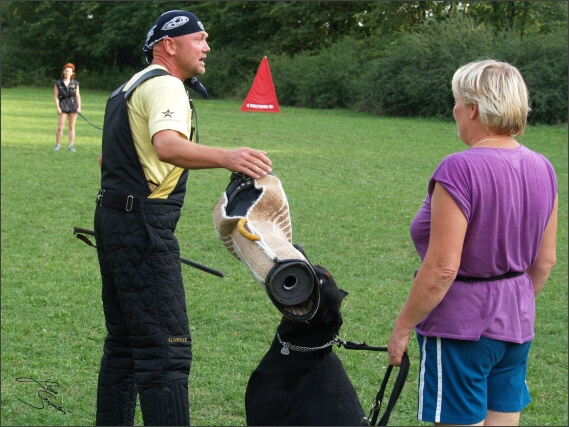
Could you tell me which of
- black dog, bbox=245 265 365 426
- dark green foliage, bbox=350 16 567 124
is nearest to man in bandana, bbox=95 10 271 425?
black dog, bbox=245 265 365 426

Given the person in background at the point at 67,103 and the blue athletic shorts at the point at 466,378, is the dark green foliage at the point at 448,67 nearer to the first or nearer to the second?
the person in background at the point at 67,103

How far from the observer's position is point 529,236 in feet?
8.90

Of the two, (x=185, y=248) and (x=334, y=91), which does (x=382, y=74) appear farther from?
(x=185, y=248)

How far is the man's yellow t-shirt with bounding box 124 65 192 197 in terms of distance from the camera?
315cm

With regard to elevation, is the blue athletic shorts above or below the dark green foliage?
above

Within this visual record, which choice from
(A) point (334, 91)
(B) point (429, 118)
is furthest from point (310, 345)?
(A) point (334, 91)

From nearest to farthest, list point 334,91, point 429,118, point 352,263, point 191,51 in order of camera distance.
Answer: point 191,51 → point 352,263 → point 429,118 → point 334,91

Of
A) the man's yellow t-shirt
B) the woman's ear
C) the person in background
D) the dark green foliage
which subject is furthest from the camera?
the dark green foliage

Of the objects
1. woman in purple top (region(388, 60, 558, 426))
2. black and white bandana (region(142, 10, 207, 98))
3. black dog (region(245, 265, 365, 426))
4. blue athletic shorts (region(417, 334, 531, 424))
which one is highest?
black and white bandana (region(142, 10, 207, 98))

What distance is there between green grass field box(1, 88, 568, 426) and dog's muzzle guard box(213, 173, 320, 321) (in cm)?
161

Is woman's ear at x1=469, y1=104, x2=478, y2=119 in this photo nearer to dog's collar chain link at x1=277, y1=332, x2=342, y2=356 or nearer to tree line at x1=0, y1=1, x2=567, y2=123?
dog's collar chain link at x1=277, y1=332, x2=342, y2=356

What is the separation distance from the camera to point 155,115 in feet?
10.3

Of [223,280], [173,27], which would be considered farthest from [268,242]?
[223,280]

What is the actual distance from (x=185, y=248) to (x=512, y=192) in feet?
19.5
